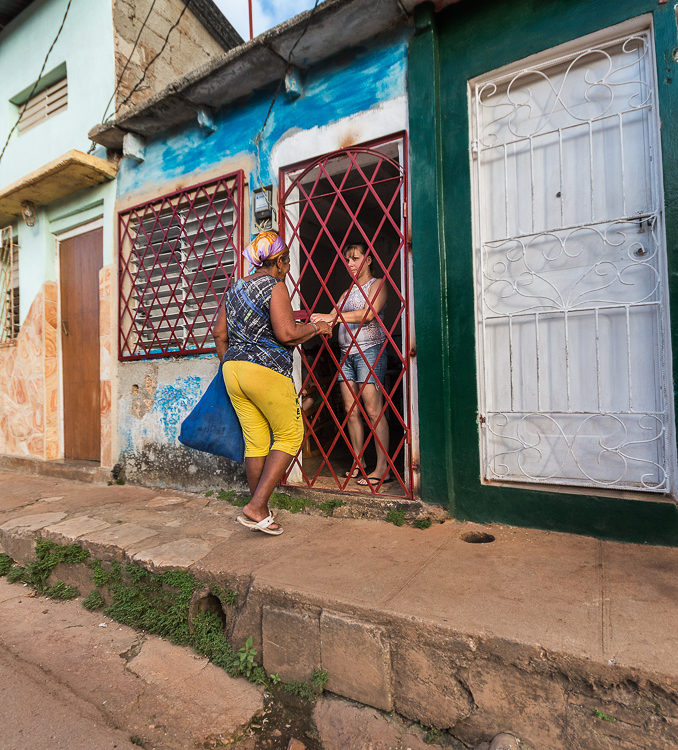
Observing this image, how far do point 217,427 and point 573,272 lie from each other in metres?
2.40

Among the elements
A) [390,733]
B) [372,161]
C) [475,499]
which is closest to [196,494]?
[475,499]

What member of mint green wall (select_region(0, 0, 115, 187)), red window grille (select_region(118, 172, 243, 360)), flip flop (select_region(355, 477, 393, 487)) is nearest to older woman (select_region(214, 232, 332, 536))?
flip flop (select_region(355, 477, 393, 487))

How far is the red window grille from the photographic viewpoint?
4.47 m

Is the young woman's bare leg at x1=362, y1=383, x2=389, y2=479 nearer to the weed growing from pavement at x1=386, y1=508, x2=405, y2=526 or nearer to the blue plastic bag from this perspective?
the weed growing from pavement at x1=386, y1=508, x2=405, y2=526

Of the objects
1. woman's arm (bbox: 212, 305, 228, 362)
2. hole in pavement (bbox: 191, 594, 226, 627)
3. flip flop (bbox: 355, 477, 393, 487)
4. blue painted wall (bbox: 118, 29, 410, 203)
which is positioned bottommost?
hole in pavement (bbox: 191, 594, 226, 627)

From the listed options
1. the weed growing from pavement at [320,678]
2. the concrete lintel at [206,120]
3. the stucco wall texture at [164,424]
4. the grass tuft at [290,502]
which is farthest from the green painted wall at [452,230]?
the concrete lintel at [206,120]

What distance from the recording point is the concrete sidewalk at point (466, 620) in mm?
1688

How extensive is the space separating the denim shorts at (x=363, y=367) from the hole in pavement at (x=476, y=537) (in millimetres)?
1221

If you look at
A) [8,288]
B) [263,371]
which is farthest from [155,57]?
[263,371]

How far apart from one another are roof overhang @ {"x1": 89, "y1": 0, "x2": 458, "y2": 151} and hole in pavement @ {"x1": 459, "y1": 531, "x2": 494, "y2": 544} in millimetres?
3381

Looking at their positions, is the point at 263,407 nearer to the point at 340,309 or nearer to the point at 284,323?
the point at 284,323

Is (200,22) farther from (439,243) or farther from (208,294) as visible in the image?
(439,243)

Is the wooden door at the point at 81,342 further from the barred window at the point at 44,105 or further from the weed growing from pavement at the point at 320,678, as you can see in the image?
the weed growing from pavement at the point at 320,678

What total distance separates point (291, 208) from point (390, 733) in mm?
3569
